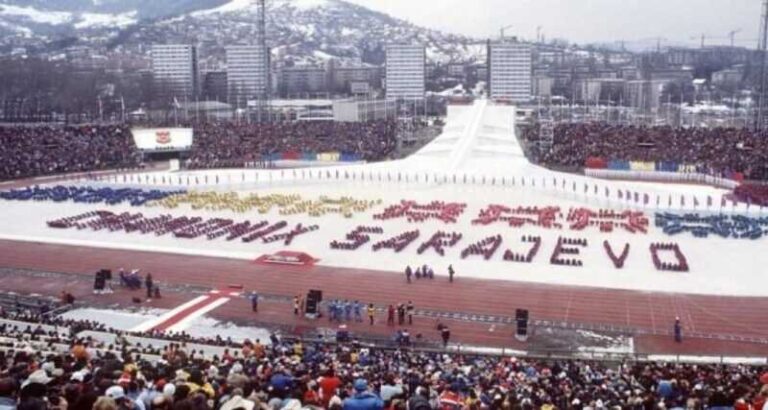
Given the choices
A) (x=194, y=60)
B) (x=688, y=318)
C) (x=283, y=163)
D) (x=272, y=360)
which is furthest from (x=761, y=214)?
(x=194, y=60)

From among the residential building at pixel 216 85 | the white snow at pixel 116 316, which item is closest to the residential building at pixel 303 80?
the residential building at pixel 216 85

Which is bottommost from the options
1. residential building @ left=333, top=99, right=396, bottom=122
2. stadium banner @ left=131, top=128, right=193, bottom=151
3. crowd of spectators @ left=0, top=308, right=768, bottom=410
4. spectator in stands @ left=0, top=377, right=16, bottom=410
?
crowd of spectators @ left=0, top=308, right=768, bottom=410

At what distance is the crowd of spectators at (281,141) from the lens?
70312 millimetres

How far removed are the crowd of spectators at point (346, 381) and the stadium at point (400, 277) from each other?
131mm

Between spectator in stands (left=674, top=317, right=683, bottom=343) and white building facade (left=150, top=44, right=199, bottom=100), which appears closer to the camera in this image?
spectator in stands (left=674, top=317, right=683, bottom=343)

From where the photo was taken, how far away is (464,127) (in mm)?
71375

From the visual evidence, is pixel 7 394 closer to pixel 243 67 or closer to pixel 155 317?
pixel 155 317

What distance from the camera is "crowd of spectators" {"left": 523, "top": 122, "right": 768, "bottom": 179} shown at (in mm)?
60188

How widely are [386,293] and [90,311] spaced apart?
10.5 m

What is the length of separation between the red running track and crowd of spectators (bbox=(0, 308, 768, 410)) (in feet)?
19.2

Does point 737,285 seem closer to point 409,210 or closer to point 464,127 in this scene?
point 409,210

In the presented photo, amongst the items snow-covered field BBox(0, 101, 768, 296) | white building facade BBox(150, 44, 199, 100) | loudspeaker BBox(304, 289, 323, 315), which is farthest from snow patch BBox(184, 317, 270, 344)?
white building facade BBox(150, 44, 199, 100)

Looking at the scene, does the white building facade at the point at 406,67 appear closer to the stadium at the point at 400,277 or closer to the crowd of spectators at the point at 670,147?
the crowd of spectators at the point at 670,147

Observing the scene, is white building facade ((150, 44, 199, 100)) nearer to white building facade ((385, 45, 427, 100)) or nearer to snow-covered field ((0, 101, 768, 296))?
white building facade ((385, 45, 427, 100))
